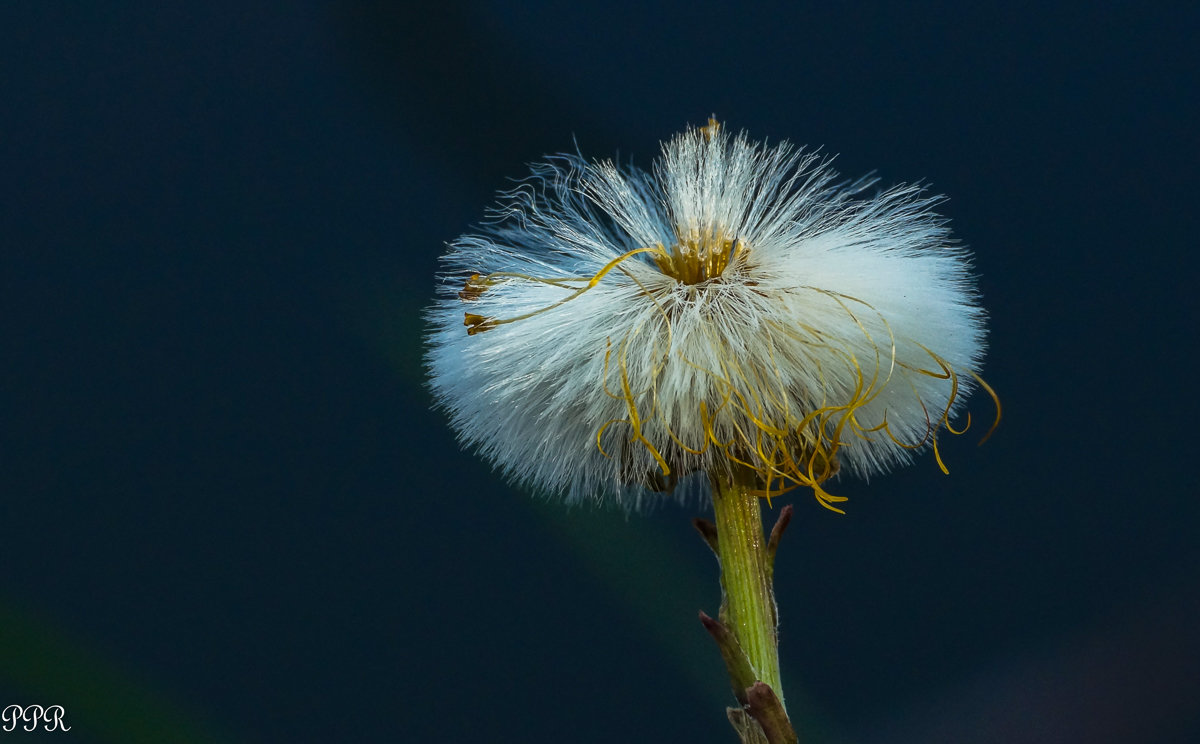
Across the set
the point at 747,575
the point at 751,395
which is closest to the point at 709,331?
the point at 751,395

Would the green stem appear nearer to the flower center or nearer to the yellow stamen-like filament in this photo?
the yellow stamen-like filament

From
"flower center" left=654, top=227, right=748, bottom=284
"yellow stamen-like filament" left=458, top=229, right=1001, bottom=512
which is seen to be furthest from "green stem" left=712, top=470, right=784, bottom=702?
"flower center" left=654, top=227, right=748, bottom=284

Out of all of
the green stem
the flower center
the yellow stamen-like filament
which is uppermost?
the flower center

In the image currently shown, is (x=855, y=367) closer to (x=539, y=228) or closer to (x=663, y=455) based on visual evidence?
(x=663, y=455)

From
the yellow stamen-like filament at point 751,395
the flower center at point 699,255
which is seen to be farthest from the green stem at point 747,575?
the flower center at point 699,255

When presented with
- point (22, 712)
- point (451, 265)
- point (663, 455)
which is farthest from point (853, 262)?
point (22, 712)

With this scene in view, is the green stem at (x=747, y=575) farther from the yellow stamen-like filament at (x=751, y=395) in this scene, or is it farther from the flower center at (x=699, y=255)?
the flower center at (x=699, y=255)

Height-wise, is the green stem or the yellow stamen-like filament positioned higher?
the yellow stamen-like filament

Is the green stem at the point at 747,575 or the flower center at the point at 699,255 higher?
the flower center at the point at 699,255
